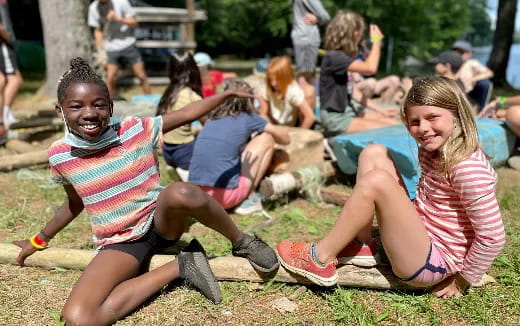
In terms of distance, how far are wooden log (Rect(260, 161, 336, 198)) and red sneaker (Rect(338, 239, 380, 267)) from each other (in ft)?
4.21

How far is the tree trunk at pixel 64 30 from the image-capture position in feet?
27.2

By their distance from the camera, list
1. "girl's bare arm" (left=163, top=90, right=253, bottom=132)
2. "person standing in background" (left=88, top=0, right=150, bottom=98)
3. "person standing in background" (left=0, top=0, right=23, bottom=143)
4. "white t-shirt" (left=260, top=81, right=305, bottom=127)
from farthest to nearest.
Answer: "person standing in background" (left=88, top=0, right=150, bottom=98) → "person standing in background" (left=0, top=0, right=23, bottom=143) → "white t-shirt" (left=260, top=81, right=305, bottom=127) → "girl's bare arm" (left=163, top=90, right=253, bottom=132)

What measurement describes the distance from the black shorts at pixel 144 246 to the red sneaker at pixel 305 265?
0.68 m

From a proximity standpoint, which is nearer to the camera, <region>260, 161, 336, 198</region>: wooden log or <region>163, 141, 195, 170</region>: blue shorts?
<region>260, 161, 336, 198</region>: wooden log

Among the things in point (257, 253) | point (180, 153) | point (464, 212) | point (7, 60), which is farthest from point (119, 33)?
point (464, 212)

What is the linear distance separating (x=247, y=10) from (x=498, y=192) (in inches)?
809

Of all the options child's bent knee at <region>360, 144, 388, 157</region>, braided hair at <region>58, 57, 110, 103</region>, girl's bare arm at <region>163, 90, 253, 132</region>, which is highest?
braided hair at <region>58, 57, 110, 103</region>

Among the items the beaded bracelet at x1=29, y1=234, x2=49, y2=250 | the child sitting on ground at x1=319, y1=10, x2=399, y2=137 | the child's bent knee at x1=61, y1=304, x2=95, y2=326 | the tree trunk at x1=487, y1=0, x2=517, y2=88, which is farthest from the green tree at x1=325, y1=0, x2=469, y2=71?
the child's bent knee at x1=61, y1=304, x2=95, y2=326

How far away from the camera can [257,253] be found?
104 inches

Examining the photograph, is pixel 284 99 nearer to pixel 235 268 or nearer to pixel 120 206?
pixel 235 268

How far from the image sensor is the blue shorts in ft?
13.3

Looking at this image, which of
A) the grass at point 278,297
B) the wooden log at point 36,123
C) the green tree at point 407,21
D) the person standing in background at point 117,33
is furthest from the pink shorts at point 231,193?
the green tree at point 407,21

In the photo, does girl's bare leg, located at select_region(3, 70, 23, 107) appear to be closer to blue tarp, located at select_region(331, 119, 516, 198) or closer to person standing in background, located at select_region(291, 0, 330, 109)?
person standing in background, located at select_region(291, 0, 330, 109)

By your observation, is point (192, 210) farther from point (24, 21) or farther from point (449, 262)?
point (24, 21)
